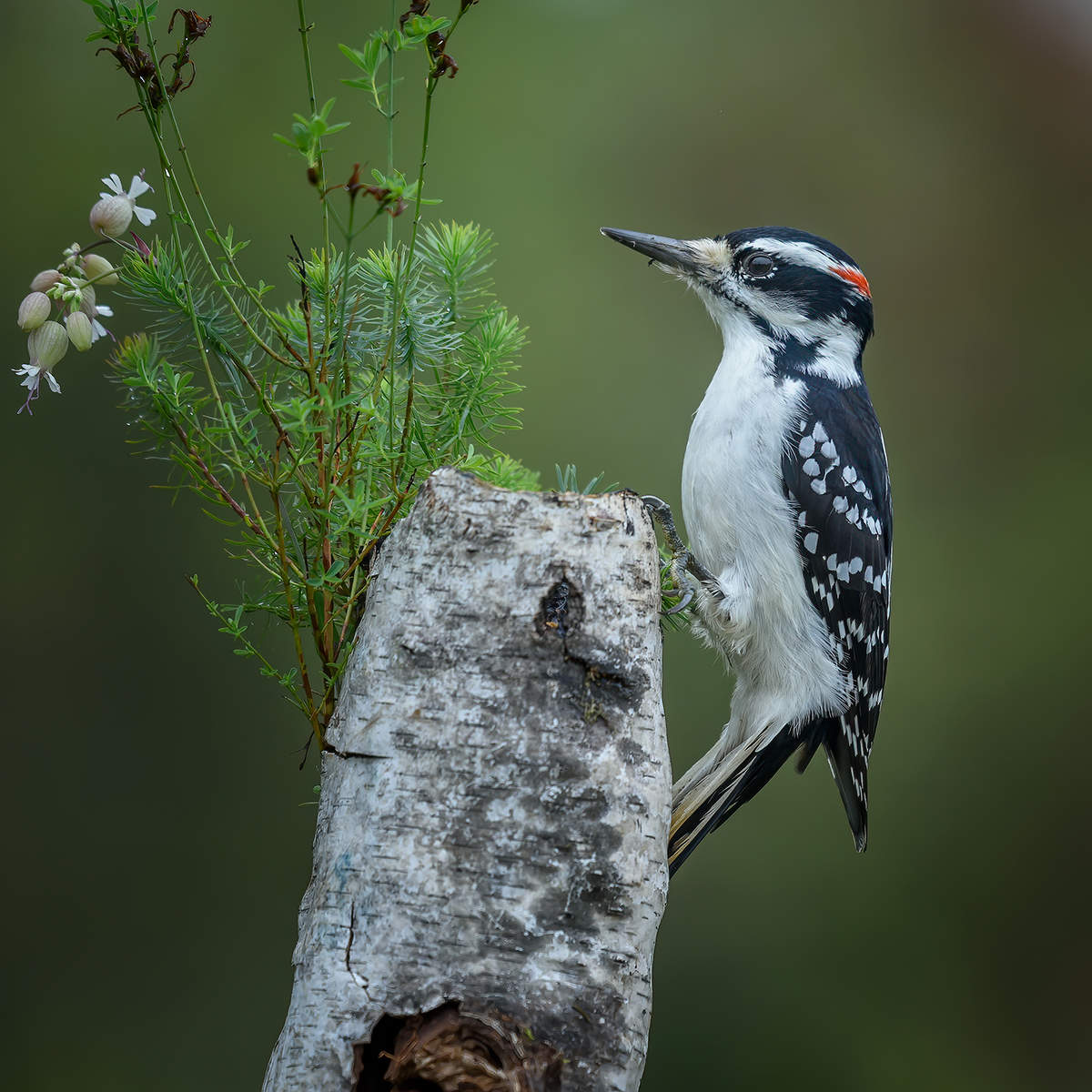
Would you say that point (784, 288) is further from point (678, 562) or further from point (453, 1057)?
point (453, 1057)

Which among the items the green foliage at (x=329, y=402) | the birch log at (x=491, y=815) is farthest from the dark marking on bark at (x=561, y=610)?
the green foliage at (x=329, y=402)

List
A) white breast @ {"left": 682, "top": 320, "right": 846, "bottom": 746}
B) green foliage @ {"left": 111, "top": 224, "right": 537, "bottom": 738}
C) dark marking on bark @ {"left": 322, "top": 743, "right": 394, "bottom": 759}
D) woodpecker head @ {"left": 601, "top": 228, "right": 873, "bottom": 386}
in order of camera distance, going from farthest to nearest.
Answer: woodpecker head @ {"left": 601, "top": 228, "right": 873, "bottom": 386} → white breast @ {"left": 682, "top": 320, "right": 846, "bottom": 746} → green foliage @ {"left": 111, "top": 224, "right": 537, "bottom": 738} → dark marking on bark @ {"left": 322, "top": 743, "right": 394, "bottom": 759}

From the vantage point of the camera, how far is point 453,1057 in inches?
42.2

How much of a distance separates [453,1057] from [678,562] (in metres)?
0.85

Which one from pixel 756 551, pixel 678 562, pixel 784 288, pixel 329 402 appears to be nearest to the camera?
pixel 329 402

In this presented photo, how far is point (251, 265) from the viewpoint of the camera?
8.71ft

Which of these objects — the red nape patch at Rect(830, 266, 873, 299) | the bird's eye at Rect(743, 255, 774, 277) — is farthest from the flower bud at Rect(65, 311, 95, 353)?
the red nape patch at Rect(830, 266, 873, 299)

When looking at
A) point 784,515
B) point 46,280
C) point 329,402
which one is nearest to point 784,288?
point 784,515

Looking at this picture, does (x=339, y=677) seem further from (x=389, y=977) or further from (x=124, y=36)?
(x=124, y=36)

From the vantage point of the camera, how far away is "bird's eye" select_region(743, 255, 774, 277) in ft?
6.35

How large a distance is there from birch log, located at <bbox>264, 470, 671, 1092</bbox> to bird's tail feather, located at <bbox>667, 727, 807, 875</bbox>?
46 cm

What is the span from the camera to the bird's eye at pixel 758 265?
194cm

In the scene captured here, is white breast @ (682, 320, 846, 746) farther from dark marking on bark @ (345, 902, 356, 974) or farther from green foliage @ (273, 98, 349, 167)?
green foliage @ (273, 98, 349, 167)

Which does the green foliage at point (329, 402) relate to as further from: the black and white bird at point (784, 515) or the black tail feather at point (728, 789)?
the black tail feather at point (728, 789)
